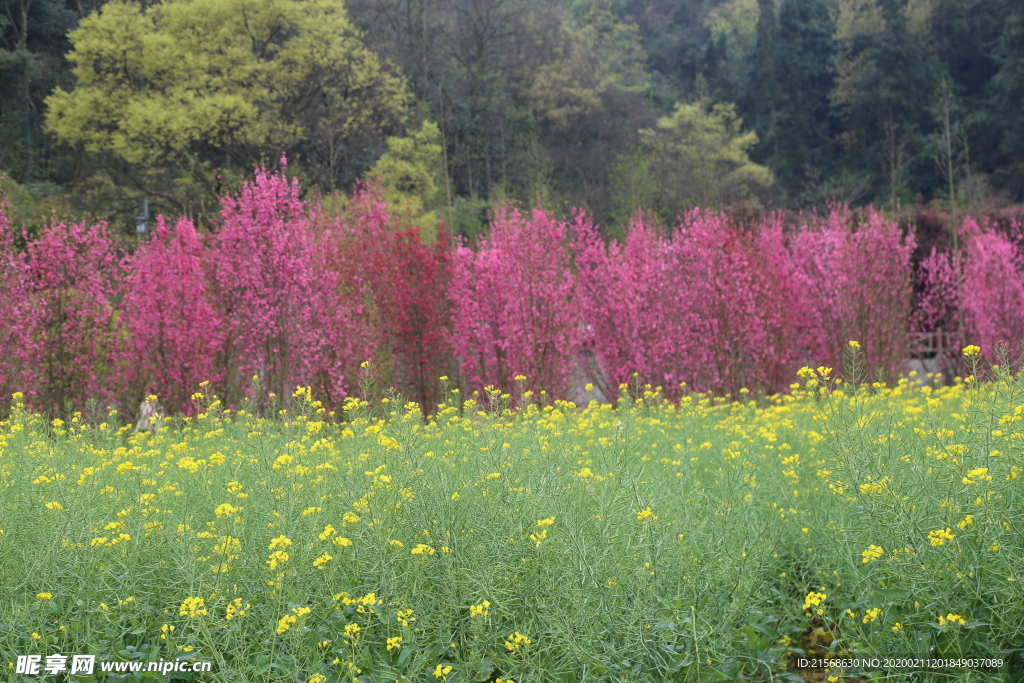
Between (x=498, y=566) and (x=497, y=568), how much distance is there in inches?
1.4

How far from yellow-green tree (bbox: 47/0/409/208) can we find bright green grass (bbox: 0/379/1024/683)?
17.9 m

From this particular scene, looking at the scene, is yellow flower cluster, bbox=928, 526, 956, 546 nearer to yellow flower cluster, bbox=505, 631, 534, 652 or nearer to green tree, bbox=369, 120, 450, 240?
yellow flower cluster, bbox=505, 631, 534, 652

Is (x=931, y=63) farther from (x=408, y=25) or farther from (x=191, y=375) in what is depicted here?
(x=191, y=375)

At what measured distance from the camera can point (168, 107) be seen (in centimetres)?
2136

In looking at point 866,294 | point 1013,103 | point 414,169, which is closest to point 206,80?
point 414,169

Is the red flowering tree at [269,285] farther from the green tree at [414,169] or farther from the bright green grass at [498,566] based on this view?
the green tree at [414,169]

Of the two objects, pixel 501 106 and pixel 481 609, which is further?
pixel 501 106

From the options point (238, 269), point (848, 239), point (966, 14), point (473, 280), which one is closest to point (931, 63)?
point (966, 14)

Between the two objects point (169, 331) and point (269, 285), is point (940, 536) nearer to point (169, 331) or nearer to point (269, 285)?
point (269, 285)

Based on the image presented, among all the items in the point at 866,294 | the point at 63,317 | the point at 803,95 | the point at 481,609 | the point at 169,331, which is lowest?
the point at 481,609

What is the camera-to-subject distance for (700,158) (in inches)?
1266

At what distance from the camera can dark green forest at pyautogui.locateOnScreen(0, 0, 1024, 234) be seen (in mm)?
21797

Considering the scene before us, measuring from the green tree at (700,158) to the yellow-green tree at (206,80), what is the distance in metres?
11.6

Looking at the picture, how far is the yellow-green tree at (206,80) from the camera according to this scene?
21.4 meters
